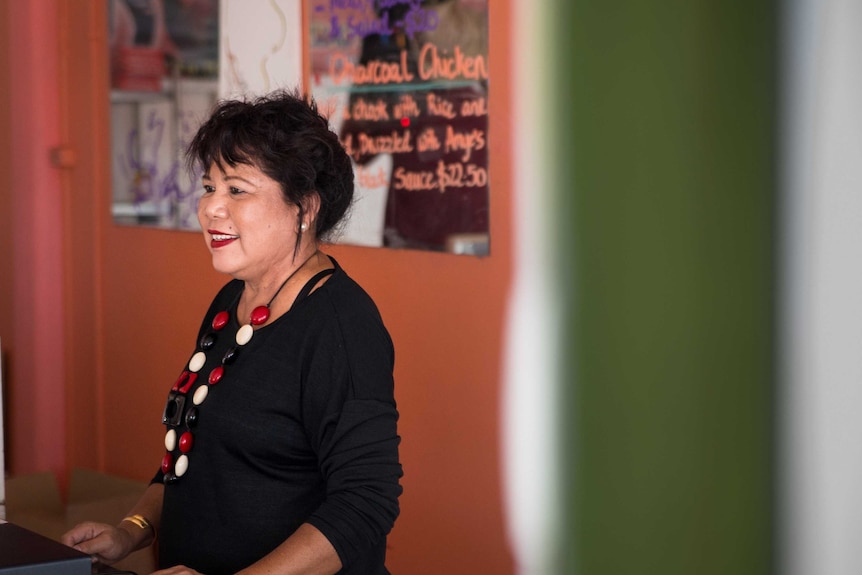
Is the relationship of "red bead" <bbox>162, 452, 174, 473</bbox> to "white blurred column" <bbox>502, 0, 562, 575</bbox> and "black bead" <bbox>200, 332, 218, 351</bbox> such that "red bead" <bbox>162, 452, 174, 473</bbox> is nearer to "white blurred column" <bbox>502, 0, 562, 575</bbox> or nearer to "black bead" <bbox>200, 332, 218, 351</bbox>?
"black bead" <bbox>200, 332, 218, 351</bbox>

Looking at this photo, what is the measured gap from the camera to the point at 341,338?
1.79 metres

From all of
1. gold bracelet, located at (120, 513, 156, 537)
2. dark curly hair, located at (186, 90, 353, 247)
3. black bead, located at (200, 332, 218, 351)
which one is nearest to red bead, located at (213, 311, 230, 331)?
black bead, located at (200, 332, 218, 351)

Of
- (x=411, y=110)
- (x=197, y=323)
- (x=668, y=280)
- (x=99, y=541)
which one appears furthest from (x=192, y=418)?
(x=197, y=323)

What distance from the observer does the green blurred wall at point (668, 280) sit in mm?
2193

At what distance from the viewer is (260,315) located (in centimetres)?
191

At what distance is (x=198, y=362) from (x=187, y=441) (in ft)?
0.49

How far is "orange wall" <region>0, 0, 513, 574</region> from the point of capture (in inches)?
116

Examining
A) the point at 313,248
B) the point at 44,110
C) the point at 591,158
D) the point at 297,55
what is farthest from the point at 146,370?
the point at 313,248

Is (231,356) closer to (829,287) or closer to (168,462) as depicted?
(168,462)

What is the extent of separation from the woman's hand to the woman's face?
47cm

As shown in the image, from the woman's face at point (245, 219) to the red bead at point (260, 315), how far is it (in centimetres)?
6

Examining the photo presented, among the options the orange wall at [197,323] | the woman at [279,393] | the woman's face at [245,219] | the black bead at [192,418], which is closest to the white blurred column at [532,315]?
the orange wall at [197,323]

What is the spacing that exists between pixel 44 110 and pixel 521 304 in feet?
7.93

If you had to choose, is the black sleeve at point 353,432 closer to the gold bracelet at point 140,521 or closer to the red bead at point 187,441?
the red bead at point 187,441
